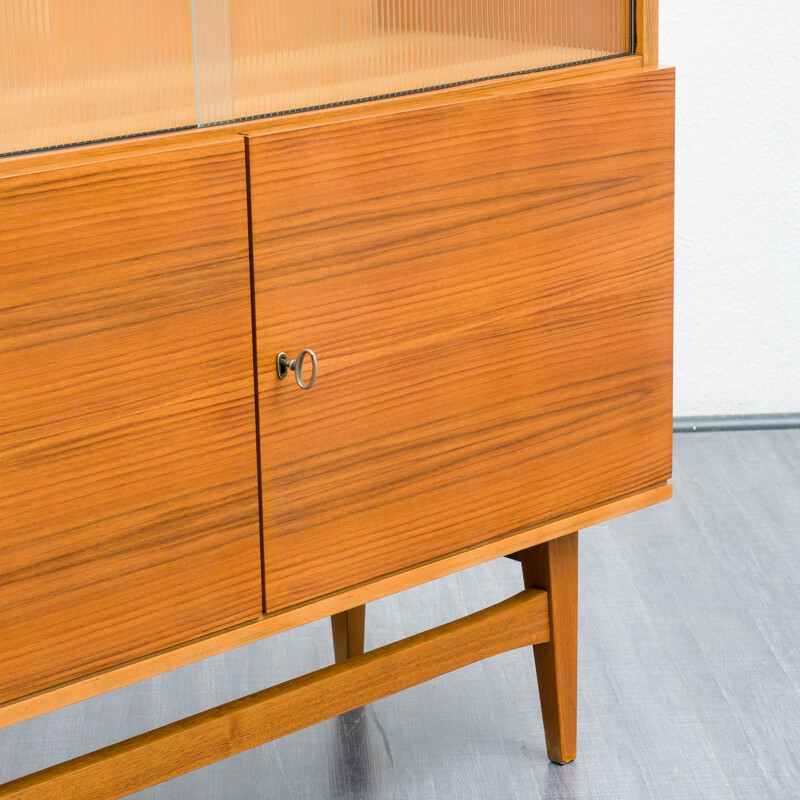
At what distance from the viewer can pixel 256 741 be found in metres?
1.24

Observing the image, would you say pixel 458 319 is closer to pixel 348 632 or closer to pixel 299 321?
pixel 299 321

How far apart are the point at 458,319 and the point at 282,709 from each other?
1.34ft

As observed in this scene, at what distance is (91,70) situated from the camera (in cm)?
94

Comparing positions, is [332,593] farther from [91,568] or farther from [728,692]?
[728,692]

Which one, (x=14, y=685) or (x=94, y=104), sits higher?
(x=94, y=104)

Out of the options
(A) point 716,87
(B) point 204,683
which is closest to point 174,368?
(B) point 204,683

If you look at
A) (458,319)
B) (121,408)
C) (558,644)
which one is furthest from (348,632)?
(121,408)

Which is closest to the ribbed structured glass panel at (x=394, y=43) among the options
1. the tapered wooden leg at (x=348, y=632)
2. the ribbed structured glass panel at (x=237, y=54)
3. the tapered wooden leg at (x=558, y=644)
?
the ribbed structured glass panel at (x=237, y=54)

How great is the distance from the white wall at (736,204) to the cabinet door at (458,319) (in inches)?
47.3

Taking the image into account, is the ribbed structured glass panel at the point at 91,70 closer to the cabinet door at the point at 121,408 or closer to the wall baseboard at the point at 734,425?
the cabinet door at the point at 121,408

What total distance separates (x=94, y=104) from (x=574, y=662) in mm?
863

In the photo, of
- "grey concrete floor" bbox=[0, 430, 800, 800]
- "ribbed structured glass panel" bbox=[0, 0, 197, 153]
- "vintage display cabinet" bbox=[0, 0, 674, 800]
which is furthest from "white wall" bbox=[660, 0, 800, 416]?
"ribbed structured glass panel" bbox=[0, 0, 197, 153]

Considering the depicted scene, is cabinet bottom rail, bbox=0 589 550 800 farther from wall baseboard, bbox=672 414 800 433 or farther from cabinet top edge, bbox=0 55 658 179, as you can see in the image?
wall baseboard, bbox=672 414 800 433

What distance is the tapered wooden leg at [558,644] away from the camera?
1.43 meters
